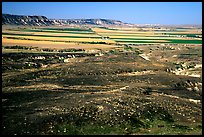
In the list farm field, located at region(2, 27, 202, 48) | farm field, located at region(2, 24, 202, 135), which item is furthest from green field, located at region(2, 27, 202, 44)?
farm field, located at region(2, 24, 202, 135)

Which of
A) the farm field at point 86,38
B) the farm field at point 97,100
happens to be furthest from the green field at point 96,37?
the farm field at point 97,100

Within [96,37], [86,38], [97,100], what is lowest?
[97,100]

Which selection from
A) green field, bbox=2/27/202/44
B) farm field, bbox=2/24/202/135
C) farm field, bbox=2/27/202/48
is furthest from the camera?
green field, bbox=2/27/202/44

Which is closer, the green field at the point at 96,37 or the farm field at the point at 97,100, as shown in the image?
the farm field at the point at 97,100

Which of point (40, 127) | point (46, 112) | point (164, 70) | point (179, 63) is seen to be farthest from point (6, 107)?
point (179, 63)

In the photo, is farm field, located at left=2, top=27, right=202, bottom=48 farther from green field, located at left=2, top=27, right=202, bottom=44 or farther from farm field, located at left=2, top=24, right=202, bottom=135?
farm field, located at left=2, top=24, right=202, bottom=135

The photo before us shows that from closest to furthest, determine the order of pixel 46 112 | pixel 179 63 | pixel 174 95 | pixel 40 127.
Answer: pixel 40 127, pixel 46 112, pixel 174 95, pixel 179 63

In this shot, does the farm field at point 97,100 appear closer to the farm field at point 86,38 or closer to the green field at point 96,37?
the farm field at point 86,38

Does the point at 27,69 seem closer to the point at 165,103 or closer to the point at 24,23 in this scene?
the point at 165,103

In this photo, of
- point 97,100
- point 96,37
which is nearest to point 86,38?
point 96,37

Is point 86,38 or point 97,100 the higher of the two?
point 86,38

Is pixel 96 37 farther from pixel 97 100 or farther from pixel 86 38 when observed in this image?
pixel 97 100
